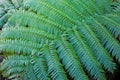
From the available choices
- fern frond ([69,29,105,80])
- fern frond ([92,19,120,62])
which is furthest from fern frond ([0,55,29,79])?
fern frond ([92,19,120,62])

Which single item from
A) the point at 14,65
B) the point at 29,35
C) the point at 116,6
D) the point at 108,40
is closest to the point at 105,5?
the point at 116,6

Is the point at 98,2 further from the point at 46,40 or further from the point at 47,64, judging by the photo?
the point at 47,64

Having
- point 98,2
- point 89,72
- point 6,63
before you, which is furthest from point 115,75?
point 6,63

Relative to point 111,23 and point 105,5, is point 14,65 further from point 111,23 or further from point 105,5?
point 105,5

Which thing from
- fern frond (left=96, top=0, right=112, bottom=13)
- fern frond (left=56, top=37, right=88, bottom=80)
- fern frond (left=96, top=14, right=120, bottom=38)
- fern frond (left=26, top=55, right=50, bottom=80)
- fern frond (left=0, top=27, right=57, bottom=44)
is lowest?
fern frond (left=26, top=55, right=50, bottom=80)

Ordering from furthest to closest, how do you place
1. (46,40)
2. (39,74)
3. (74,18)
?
(74,18) → (46,40) → (39,74)

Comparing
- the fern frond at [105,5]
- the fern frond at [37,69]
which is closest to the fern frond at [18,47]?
the fern frond at [37,69]

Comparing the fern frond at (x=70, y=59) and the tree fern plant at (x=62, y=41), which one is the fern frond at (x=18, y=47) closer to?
the tree fern plant at (x=62, y=41)

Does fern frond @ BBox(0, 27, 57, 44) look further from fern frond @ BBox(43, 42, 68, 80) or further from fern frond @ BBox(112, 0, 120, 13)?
fern frond @ BBox(112, 0, 120, 13)
